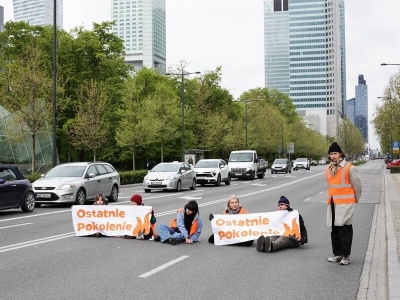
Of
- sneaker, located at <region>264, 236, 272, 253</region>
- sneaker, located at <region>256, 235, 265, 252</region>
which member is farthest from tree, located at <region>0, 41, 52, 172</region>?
sneaker, located at <region>264, 236, 272, 253</region>

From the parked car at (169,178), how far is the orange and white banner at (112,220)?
15451 millimetres

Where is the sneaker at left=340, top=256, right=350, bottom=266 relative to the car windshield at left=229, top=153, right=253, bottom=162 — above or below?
below

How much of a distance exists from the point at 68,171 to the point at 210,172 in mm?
14622

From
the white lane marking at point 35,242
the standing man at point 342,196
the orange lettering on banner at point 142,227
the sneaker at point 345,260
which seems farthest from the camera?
the orange lettering on banner at point 142,227

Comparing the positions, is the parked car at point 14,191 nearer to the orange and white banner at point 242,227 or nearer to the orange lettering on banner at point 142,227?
the orange lettering on banner at point 142,227

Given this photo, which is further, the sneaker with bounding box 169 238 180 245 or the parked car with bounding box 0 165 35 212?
the parked car with bounding box 0 165 35 212

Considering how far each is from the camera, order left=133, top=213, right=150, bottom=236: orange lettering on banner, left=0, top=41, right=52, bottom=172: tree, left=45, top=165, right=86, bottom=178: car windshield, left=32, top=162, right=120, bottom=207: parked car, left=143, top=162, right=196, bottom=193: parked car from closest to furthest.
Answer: left=133, top=213, right=150, bottom=236: orange lettering on banner
left=32, top=162, right=120, bottom=207: parked car
left=45, top=165, right=86, bottom=178: car windshield
left=143, top=162, right=196, bottom=193: parked car
left=0, top=41, right=52, bottom=172: tree

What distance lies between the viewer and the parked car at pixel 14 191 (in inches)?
625

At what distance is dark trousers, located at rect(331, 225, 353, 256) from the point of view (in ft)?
26.8

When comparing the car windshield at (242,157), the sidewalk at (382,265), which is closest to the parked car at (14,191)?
the sidewalk at (382,265)

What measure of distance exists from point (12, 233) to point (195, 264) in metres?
5.44

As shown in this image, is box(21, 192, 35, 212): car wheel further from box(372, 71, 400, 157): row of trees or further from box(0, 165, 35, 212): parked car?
box(372, 71, 400, 157): row of trees

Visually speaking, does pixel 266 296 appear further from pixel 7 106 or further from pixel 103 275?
pixel 7 106

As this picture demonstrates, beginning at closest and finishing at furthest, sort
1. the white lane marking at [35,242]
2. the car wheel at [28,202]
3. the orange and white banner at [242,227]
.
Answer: the white lane marking at [35,242]
the orange and white banner at [242,227]
the car wheel at [28,202]
